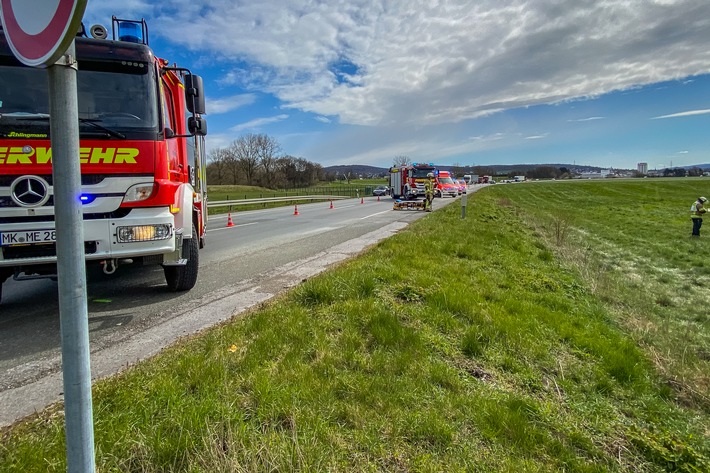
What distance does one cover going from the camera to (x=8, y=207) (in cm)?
392

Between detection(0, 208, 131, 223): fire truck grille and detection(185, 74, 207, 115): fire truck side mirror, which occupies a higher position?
detection(185, 74, 207, 115): fire truck side mirror

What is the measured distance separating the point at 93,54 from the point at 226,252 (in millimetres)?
4843

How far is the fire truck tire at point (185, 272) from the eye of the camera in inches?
209

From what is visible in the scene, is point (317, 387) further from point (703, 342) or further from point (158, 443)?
point (703, 342)

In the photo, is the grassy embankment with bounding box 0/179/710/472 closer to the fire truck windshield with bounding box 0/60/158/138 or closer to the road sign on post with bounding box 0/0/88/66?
the road sign on post with bounding box 0/0/88/66

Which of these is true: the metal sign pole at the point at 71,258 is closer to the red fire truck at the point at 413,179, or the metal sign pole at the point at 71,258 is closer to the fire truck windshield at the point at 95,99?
the fire truck windshield at the point at 95,99

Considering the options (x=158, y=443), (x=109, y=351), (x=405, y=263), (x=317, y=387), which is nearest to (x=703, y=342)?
(x=405, y=263)

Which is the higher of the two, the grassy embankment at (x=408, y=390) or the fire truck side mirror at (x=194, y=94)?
the fire truck side mirror at (x=194, y=94)

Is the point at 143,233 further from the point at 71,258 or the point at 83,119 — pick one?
the point at 71,258

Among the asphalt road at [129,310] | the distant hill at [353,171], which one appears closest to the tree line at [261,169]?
the distant hill at [353,171]

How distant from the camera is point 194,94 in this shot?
5.01 m

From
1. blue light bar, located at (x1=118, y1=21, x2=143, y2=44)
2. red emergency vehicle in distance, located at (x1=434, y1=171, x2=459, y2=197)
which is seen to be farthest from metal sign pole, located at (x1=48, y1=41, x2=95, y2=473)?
red emergency vehicle in distance, located at (x1=434, y1=171, x2=459, y2=197)

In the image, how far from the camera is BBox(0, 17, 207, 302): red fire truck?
13.0 ft

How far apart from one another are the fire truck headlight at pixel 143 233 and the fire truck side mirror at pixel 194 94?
1574 mm
